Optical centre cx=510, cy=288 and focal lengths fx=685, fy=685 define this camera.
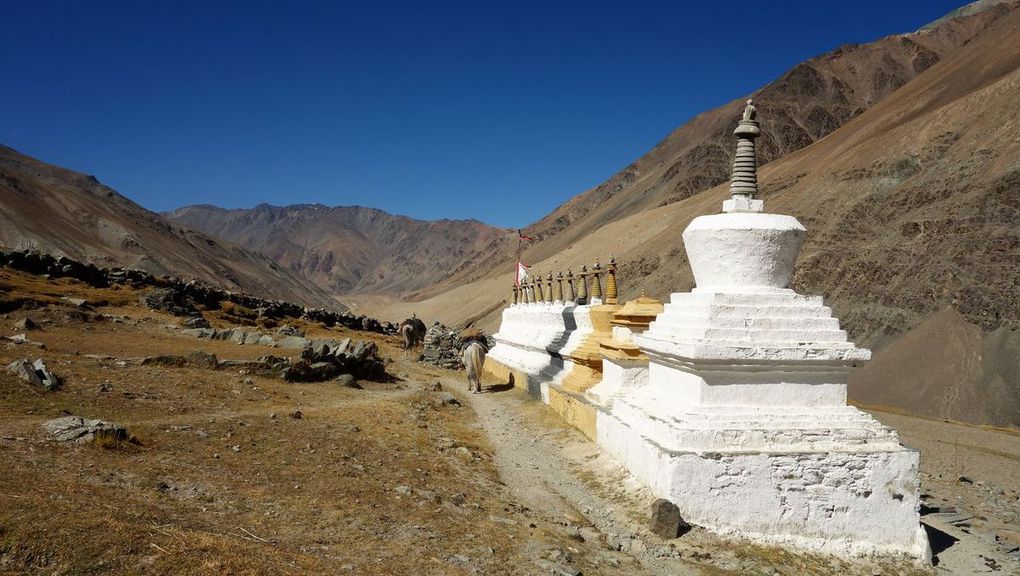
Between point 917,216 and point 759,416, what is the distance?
32.3 metres

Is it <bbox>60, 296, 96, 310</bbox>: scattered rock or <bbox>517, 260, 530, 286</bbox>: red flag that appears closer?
<bbox>60, 296, 96, 310</bbox>: scattered rock

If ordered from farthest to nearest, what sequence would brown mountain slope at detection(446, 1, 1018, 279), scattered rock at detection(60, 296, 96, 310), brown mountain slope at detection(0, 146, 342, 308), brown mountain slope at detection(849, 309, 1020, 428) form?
brown mountain slope at detection(446, 1, 1018, 279) → brown mountain slope at detection(0, 146, 342, 308) → brown mountain slope at detection(849, 309, 1020, 428) → scattered rock at detection(60, 296, 96, 310)

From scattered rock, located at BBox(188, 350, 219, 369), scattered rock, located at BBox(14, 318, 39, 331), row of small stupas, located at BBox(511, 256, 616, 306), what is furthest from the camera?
scattered rock, located at BBox(14, 318, 39, 331)

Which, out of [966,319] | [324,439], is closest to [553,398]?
[324,439]

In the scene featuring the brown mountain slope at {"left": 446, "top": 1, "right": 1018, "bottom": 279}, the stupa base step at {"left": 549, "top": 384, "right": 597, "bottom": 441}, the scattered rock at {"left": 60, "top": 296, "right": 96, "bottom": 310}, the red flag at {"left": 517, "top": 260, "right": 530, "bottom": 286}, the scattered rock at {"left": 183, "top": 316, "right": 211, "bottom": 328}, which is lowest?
the stupa base step at {"left": 549, "top": 384, "right": 597, "bottom": 441}

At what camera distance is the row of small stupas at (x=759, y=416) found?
6754 mm

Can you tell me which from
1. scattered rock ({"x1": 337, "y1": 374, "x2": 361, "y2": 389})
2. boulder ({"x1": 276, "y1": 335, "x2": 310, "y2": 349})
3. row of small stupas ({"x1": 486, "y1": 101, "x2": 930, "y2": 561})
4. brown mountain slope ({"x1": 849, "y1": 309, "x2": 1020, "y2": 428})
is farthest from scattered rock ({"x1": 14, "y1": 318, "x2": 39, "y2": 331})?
brown mountain slope ({"x1": 849, "y1": 309, "x2": 1020, "y2": 428})

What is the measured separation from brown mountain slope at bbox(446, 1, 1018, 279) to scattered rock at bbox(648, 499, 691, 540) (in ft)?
256

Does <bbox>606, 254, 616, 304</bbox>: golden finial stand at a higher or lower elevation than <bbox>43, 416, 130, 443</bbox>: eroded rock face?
higher

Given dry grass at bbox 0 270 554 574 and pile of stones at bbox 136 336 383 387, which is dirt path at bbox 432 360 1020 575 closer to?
dry grass at bbox 0 270 554 574

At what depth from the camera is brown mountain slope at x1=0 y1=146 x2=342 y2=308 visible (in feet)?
178

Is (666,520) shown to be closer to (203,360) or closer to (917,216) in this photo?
(203,360)

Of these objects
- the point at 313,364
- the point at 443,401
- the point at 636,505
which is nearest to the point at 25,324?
the point at 313,364

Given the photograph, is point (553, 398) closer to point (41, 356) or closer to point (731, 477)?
point (731, 477)
